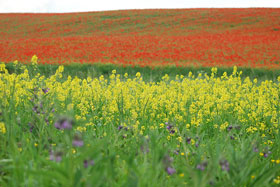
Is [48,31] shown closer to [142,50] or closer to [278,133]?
[142,50]

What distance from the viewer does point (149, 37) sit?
64.5ft

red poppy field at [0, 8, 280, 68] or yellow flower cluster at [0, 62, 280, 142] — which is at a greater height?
red poppy field at [0, 8, 280, 68]

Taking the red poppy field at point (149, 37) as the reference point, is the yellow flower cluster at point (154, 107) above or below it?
below

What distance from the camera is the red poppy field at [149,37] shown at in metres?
13.0

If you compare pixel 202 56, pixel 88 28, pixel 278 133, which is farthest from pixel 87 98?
pixel 88 28

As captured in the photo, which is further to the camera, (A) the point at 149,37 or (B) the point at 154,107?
(A) the point at 149,37

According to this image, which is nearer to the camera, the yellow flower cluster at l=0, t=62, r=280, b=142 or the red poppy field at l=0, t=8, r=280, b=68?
the yellow flower cluster at l=0, t=62, r=280, b=142

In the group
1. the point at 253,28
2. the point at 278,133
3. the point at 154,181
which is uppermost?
the point at 253,28

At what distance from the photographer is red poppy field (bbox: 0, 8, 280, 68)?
42.7ft

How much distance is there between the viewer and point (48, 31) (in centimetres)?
3073

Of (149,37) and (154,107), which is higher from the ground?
(149,37)

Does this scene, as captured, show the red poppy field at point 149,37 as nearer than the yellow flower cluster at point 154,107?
No

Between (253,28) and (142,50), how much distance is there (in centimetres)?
1585

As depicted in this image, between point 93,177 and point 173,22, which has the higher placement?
point 173,22
